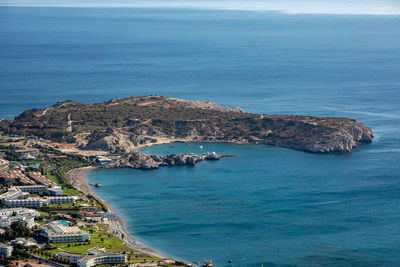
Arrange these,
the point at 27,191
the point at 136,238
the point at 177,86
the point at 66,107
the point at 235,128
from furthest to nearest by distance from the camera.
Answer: the point at 177,86, the point at 66,107, the point at 235,128, the point at 27,191, the point at 136,238

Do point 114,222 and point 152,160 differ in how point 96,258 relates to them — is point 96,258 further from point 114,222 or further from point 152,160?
point 152,160

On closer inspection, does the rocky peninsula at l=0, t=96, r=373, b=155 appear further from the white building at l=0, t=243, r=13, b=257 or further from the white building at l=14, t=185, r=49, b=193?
the white building at l=0, t=243, r=13, b=257

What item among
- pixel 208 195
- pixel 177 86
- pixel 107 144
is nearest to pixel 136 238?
pixel 208 195

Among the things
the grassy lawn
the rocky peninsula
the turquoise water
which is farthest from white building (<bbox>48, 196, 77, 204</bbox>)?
the rocky peninsula

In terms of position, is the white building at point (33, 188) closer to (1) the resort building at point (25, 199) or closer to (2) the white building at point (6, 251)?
(1) the resort building at point (25, 199)

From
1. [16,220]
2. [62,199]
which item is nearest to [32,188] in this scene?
[62,199]

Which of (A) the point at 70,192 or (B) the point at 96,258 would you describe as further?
(A) the point at 70,192

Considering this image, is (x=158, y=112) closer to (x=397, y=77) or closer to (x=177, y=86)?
(x=177, y=86)
